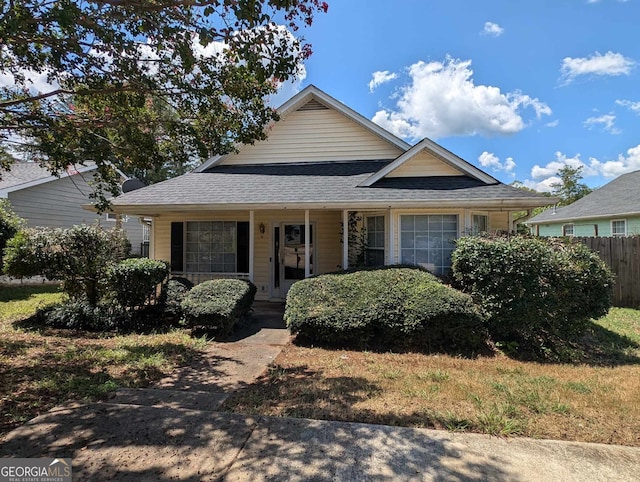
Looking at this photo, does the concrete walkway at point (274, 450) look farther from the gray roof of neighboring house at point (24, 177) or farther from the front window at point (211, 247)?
the gray roof of neighboring house at point (24, 177)

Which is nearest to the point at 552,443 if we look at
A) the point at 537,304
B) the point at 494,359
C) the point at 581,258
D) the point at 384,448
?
the point at 384,448

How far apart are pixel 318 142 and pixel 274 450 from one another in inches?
406

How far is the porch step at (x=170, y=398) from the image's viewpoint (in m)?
4.02

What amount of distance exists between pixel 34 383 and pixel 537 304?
7.51 metres

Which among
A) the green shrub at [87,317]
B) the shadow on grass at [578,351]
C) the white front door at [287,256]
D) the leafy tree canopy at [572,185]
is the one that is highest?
the leafy tree canopy at [572,185]

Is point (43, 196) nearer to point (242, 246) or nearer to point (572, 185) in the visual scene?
point (242, 246)

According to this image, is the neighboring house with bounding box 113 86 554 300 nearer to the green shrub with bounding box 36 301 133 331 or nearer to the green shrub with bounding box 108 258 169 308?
the green shrub with bounding box 108 258 169 308

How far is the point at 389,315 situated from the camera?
636cm

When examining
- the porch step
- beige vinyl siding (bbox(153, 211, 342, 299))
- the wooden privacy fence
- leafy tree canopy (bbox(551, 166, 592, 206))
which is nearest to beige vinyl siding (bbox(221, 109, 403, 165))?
beige vinyl siding (bbox(153, 211, 342, 299))

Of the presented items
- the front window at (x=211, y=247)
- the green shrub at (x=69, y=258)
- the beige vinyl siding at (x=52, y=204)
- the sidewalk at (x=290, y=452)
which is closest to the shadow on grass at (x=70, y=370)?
the sidewalk at (x=290, y=452)

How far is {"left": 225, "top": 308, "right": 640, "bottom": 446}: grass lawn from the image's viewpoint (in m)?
3.59

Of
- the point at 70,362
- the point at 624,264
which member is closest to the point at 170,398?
the point at 70,362

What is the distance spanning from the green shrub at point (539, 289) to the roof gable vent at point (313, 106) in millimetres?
7560

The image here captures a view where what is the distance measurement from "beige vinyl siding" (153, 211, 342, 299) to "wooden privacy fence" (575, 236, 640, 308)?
733 centimetres
